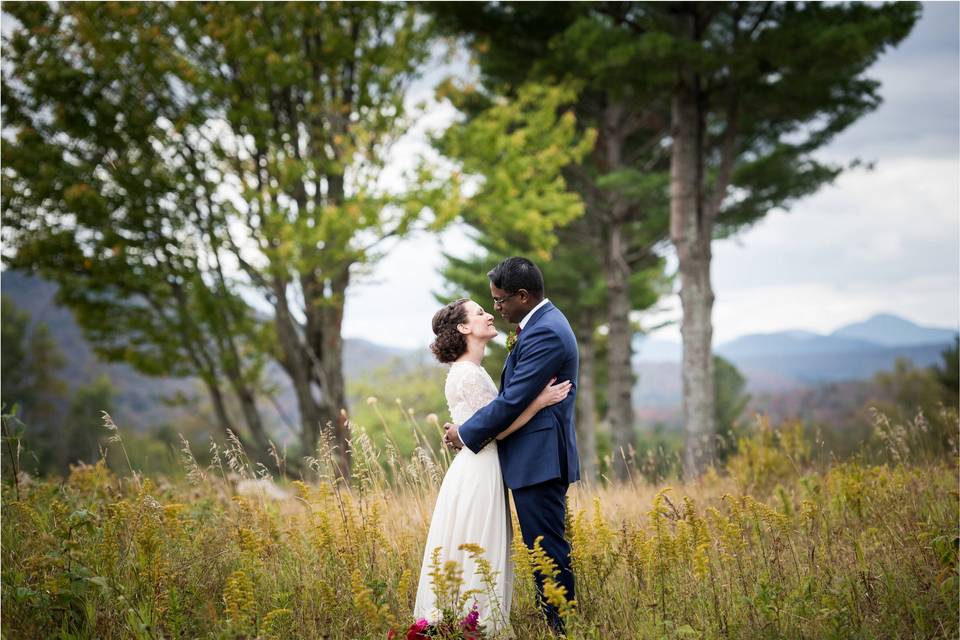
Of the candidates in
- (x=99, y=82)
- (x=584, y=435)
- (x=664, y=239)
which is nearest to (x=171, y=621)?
(x=99, y=82)

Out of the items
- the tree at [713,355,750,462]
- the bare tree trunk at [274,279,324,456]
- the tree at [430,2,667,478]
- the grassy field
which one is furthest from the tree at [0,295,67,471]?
the grassy field

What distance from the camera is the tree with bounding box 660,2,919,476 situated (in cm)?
999

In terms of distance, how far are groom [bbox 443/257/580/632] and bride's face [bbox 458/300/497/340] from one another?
13 centimetres

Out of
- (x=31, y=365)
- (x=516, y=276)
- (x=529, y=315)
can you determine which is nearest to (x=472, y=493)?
(x=529, y=315)

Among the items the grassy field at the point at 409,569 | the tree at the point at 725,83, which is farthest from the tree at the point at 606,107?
the grassy field at the point at 409,569

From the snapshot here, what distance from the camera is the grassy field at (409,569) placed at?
3.52 meters

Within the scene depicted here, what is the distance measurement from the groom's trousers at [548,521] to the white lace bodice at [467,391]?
478 millimetres

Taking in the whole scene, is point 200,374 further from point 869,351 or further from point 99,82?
point 869,351

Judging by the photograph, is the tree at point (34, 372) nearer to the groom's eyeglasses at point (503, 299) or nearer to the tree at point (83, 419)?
the tree at point (83, 419)

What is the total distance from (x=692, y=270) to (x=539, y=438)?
8.17 metres

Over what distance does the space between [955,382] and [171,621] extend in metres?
29.3

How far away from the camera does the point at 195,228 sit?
1427 cm

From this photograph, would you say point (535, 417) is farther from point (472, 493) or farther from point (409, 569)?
point (409, 569)

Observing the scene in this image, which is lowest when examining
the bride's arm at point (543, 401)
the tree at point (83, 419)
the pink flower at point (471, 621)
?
the tree at point (83, 419)
